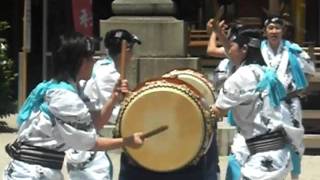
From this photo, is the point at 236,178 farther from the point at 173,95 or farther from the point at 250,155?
the point at 173,95

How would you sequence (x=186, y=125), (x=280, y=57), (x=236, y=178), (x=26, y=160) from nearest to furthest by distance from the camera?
(x=26, y=160)
(x=186, y=125)
(x=236, y=178)
(x=280, y=57)

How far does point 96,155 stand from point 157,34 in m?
4.82

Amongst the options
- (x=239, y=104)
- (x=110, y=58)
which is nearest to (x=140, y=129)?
(x=239, y=104)

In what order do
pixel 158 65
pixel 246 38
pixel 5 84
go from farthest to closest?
pixel 5 84 → pixel 158 65 → pixel 246 38

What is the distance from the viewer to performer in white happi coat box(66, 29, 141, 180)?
19.6ft

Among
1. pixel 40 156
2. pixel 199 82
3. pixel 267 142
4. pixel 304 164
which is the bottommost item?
pixel 304 164

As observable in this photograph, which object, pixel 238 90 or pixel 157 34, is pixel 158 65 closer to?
pixel 157 34

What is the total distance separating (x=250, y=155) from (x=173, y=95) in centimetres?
80

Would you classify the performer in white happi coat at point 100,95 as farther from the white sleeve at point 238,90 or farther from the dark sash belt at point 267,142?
the dark sash belt at point 267,142

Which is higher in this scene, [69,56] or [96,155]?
[69,56]

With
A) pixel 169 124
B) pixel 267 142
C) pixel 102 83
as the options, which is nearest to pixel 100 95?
pixel 102 83

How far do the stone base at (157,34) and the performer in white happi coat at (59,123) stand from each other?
586 cm

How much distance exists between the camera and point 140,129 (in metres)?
5.21

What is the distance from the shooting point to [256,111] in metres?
5.61
